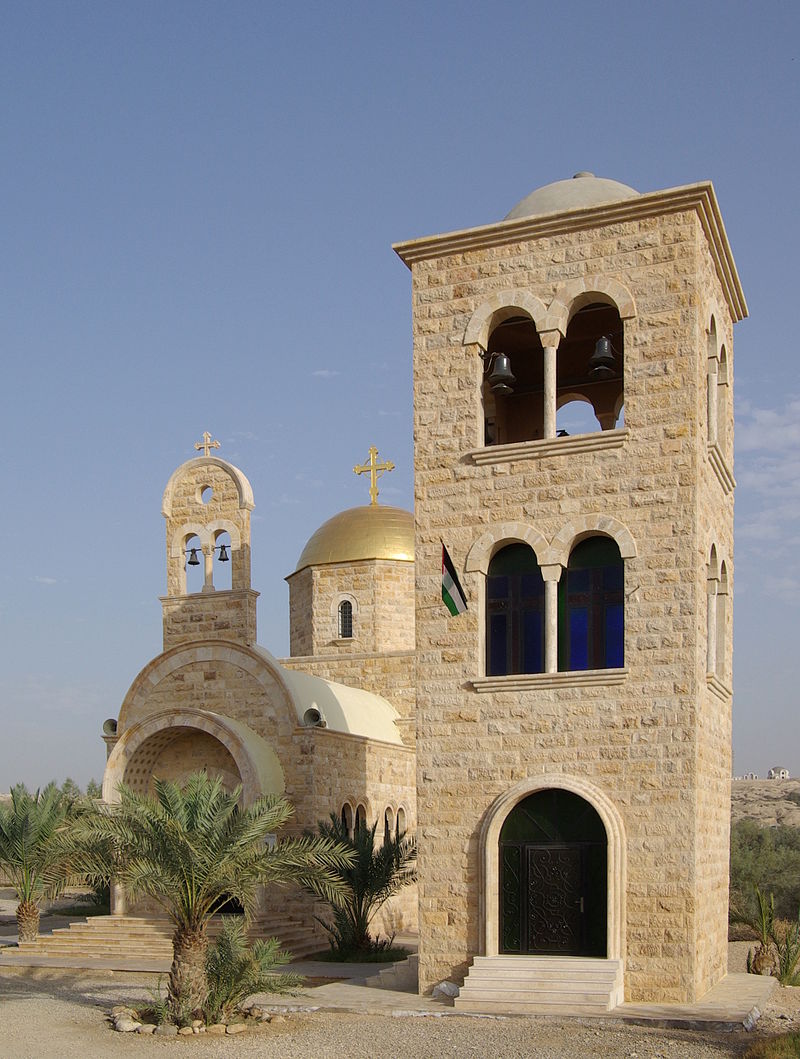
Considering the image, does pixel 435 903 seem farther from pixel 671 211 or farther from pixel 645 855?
pixel 671 211

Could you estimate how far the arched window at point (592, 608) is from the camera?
13.8 meters

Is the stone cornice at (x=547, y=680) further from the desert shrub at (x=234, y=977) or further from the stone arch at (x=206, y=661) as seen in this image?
the stone arch at (x=206, y=661)

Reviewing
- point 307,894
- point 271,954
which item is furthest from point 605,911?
point 307,894

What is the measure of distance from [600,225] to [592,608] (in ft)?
14.2

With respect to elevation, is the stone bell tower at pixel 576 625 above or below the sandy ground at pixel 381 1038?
above

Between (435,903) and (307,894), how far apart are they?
5.57 meters

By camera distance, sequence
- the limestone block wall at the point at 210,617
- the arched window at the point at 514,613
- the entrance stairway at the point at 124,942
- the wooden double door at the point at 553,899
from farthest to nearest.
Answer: the limestone block wall at the point at 210,617
the entrance stairway at the point at 124,942
the arched window at the point at 514,613
the wooden double door at the point at 553,899

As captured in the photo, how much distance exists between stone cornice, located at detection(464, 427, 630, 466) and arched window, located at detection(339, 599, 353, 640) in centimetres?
1174

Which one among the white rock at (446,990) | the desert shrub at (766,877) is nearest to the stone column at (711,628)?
the white rock at (446,990)

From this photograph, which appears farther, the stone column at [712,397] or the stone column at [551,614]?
the stone column at [712,397]

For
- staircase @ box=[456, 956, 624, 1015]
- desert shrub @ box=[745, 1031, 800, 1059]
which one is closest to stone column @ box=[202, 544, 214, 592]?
staircase @ box=[456, 956, 624, 1015]

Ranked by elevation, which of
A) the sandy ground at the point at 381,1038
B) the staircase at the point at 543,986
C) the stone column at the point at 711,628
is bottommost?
the sandy ground at the point at 381,1038

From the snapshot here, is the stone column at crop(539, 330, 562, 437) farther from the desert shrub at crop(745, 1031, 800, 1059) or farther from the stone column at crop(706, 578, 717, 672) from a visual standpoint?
the desert shrub at crop(745, 1031, 800, 1059)

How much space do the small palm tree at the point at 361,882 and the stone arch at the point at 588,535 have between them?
605cm
